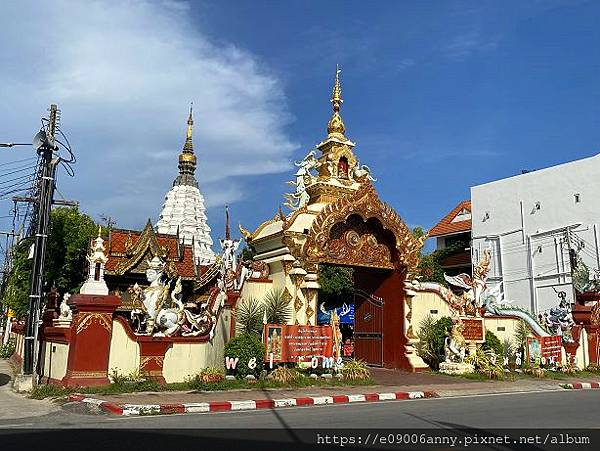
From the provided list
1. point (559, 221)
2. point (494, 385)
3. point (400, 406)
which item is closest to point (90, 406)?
point (400, 406)

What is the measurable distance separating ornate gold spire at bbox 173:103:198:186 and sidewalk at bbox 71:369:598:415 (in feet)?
138

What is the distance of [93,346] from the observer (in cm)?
1228

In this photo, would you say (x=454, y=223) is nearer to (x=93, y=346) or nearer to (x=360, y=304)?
(x=360, y=304)

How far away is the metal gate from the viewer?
756 inches

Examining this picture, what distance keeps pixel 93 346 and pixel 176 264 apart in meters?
20.8

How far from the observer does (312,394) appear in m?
12.6

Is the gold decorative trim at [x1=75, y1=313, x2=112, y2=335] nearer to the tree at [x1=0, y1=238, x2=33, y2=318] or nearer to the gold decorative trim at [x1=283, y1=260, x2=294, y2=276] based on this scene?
the gold decorative trim at [x1=283, y1=260, x2=294, y2=276]

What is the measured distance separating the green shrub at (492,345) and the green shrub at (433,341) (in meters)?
1.50

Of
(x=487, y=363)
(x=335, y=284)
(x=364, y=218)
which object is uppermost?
(x=364, y=218)

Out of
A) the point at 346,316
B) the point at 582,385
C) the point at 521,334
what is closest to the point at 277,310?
the point at 582,385

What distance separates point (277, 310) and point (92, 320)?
495cm

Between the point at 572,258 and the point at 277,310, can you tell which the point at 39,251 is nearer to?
the point at 277,310

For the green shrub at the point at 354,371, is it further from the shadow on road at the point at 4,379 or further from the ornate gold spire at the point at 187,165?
the ornate gold spire at the point at 187,165

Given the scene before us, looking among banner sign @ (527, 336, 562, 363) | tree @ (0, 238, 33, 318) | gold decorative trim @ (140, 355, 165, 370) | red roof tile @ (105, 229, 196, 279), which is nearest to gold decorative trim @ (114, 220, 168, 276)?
red roof tile @ (105, 229, 196, 279)
